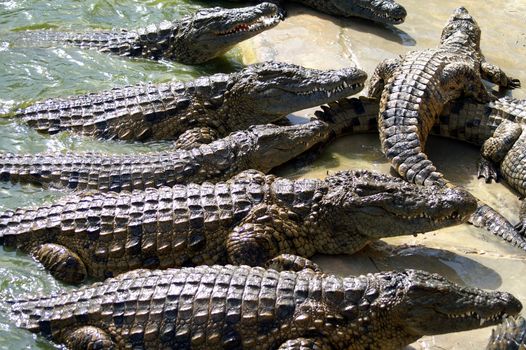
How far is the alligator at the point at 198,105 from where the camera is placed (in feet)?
25.3

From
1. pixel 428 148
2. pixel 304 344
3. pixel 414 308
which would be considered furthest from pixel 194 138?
pixel 414 308

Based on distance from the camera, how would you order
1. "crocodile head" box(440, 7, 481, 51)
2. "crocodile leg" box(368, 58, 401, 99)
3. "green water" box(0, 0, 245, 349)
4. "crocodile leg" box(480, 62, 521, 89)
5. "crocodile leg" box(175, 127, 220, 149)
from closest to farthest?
"green water" box(0, 0, 245, 349) → "crocodile leg" box(175, 127, 220, 149) → "crocodile leg" box(368, 58, 401, 99) → "crocodile leg" box(480, 62, 521, 89) → "crocodile head" box(440, 7, 481, 51)

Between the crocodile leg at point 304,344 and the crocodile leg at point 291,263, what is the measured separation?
885 mm

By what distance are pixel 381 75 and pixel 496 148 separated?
1506 millimetres

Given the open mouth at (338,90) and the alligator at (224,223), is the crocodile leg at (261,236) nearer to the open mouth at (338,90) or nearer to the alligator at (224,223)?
the alligator at (224,223)

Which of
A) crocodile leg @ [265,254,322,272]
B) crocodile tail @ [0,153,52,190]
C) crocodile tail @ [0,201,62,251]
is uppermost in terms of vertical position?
crocodile leg @ [265,254,322,272]

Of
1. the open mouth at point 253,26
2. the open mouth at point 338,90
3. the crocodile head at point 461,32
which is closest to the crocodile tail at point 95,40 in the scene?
the open mouth at point 253,26

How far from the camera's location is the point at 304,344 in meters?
4.48

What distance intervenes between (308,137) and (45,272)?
2.77 m

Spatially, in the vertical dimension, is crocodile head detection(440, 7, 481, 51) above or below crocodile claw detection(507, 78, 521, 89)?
above

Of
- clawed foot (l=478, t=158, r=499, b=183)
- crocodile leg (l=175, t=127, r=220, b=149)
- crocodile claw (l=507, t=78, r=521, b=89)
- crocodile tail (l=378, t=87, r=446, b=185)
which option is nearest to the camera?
crocodile tail (l=378, t=87, r=446, b=185)

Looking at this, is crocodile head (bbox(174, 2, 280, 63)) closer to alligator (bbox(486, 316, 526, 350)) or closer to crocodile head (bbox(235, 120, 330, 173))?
crocodile head (bbox(235, 120, 330, 173))

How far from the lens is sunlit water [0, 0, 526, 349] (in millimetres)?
5605

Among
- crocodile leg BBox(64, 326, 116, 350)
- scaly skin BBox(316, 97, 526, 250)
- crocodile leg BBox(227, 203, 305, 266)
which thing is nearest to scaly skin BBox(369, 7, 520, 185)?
scaly skin BBox(316, 97, 526, 250)
